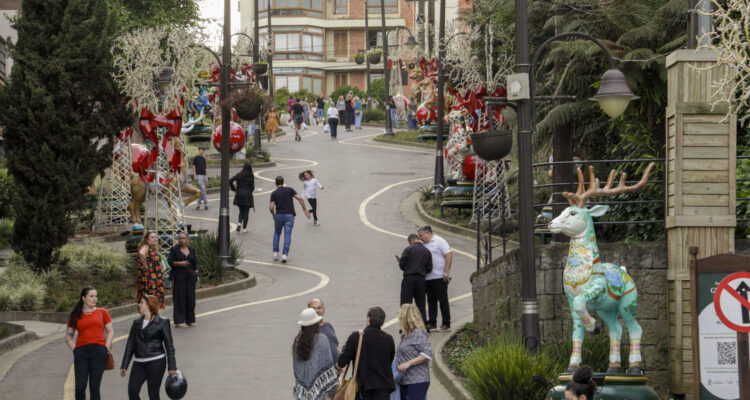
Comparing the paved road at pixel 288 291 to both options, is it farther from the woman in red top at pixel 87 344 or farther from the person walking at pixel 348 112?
the person walking at pixel 348 112

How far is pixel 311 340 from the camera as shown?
1109 cm

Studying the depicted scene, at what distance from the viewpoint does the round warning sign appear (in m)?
9.60

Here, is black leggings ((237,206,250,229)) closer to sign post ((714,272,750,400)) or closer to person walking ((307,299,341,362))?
person walking ((307,299,341,362))

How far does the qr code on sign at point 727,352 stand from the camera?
11625 mm

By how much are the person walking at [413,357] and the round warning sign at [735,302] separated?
3215 millimetres

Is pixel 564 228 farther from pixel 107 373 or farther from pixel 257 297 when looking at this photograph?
pixel 257 297

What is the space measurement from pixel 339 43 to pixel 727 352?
83.0m

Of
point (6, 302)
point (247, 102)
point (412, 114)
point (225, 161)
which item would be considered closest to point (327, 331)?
point (6, 302)

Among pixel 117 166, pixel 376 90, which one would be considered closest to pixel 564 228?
→ pixel 117 166

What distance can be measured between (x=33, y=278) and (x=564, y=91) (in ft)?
35.2

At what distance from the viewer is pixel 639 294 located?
44.5 feet

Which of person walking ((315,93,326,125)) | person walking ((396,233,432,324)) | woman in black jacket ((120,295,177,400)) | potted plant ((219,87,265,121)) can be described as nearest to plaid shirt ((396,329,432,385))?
woman in black jacket ((120,295,177,400))

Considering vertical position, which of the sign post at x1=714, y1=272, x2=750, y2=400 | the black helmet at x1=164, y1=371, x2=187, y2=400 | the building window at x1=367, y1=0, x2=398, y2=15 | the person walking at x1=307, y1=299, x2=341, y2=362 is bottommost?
the black helmet at x1=164, y1=371, x2=187, y2=400

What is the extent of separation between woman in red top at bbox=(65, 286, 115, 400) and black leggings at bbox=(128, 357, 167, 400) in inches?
27.3
